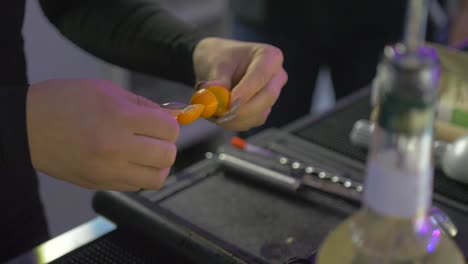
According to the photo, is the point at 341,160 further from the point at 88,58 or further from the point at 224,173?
the point at 88,58

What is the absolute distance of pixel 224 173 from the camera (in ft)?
2.64

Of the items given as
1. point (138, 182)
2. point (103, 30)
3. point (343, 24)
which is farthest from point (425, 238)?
point (343, 24)

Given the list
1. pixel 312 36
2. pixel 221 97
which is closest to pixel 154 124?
pixel 221 97

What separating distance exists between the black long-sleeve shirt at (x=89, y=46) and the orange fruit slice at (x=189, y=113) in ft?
0.61

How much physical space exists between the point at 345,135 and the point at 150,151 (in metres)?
0.40

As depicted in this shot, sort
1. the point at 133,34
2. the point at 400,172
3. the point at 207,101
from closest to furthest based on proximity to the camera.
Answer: the point at 400,172 → the point at 207,101 → the point at 133,34

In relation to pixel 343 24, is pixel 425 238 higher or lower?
higher

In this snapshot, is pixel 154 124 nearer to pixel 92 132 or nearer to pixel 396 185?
pixel 92 132

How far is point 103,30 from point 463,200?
49 cm

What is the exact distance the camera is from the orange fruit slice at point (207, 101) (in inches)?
26.0

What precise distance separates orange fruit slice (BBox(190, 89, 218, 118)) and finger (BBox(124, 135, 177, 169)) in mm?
95

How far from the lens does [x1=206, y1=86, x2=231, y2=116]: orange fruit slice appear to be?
0.69 m

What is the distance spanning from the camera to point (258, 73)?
73 cm

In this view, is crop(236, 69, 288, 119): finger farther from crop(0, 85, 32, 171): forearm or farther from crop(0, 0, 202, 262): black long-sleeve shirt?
crop(0, 85, 32, 171): forearm
